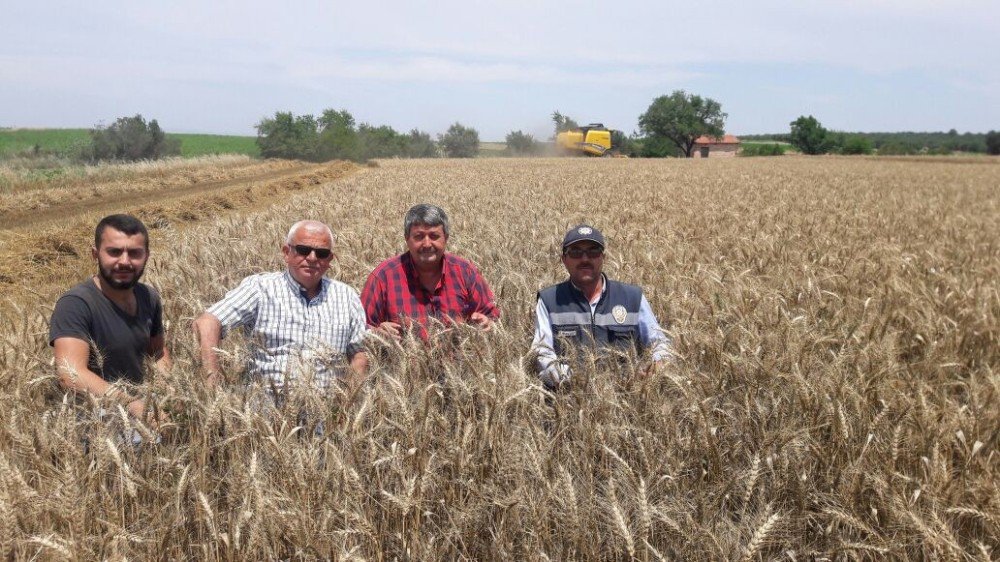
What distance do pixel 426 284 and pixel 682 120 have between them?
96640 mm

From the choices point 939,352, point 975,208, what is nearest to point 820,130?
point 975,208

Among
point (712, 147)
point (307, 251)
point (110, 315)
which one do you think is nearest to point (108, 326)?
point (110, 315)

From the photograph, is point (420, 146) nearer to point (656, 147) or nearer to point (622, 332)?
point (656, 147)

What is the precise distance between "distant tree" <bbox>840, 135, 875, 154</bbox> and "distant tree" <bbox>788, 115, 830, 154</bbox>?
2994 millimetres

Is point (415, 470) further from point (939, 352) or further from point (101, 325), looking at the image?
point (939, 352)

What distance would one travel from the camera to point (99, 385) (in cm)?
267

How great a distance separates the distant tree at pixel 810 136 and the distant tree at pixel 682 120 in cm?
1045

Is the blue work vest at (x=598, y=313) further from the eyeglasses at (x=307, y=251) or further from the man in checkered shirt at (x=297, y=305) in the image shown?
the eyeglasses at (x=307, y=251)

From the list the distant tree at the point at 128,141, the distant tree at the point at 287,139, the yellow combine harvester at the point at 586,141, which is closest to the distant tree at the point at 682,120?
the yellow combine harvester at the point at 586,141

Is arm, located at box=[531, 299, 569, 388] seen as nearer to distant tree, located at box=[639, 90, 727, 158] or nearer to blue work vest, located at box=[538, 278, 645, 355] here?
blue work vest, located at box=[538, 278, 645, 355]

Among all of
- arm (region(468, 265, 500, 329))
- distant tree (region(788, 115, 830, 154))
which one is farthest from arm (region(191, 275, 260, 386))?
distant tree (region(788, 115, 830, 154))

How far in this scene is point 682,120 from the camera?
94125mm

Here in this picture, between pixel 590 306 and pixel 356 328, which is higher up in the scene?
pixel 590 306

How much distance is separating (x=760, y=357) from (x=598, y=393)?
2.81 ft
